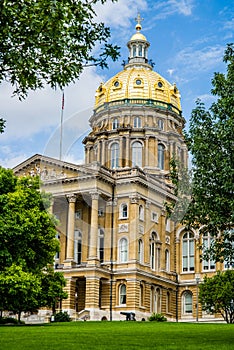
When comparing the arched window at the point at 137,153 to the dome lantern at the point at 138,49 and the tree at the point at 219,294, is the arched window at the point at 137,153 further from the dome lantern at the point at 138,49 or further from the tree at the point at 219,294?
the tree at the point at 219,294

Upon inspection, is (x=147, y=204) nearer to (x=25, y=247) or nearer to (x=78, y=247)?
(x=78, y=247)

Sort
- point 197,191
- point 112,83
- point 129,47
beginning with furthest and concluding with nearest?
point 129,47, point 112,83, point 197,191

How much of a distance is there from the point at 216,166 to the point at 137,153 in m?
61.5

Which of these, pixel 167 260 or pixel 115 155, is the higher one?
pixel 115 155

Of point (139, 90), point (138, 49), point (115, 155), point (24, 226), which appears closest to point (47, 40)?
point (24, 226)

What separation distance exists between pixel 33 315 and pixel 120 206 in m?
15.8

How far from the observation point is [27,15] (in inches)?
637

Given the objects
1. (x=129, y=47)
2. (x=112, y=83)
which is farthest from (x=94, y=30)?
(x=129, y=47)

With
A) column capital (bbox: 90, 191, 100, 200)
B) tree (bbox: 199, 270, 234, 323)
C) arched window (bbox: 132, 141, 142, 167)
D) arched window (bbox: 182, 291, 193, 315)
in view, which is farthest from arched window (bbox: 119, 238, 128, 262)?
arched window (bbox: 132, 141, 142, 167)

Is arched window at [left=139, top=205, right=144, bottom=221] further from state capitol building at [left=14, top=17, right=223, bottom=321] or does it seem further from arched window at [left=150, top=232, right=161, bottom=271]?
arched window at [left=150, top=232, right=161, bottom=271]

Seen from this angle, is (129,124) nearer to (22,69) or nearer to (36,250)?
(36,250)

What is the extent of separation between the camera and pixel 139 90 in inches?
3656

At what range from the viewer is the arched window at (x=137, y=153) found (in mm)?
87438

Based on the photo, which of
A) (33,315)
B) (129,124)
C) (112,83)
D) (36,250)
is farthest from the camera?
(112,83)
